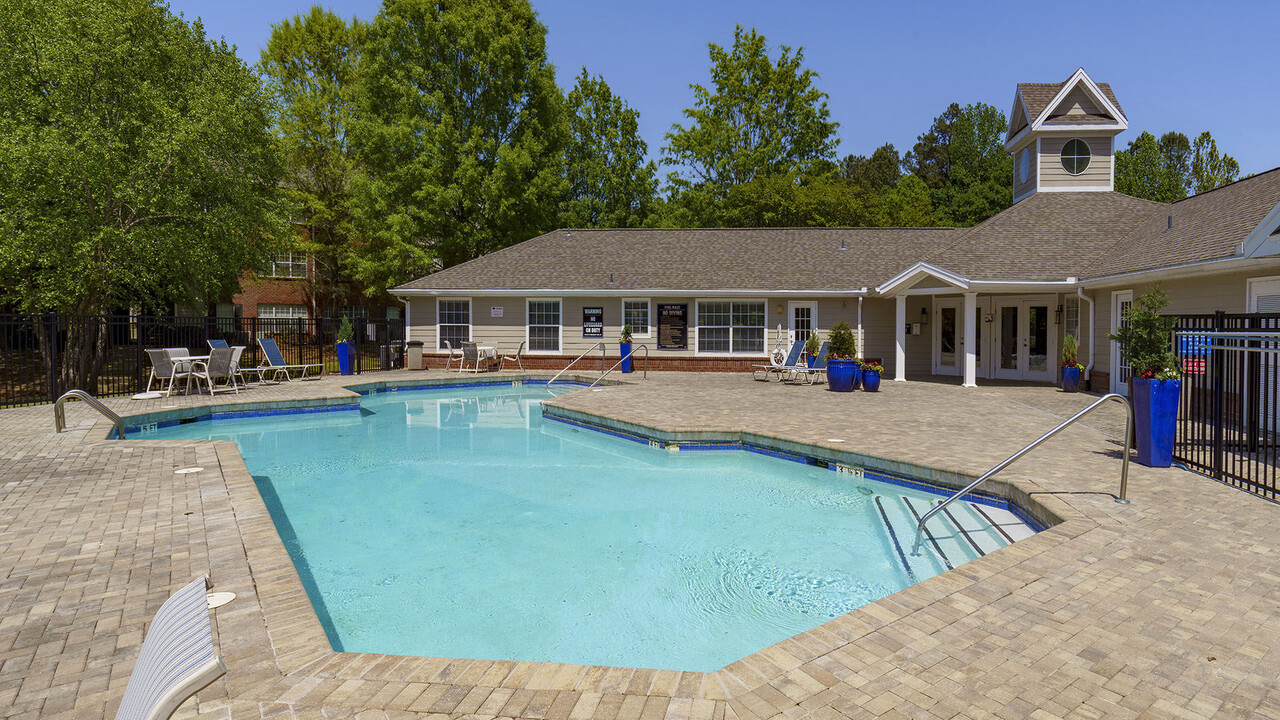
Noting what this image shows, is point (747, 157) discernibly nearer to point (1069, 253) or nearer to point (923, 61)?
point (923, 61)

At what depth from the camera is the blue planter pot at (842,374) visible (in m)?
14.4

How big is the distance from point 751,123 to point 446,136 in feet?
60.1

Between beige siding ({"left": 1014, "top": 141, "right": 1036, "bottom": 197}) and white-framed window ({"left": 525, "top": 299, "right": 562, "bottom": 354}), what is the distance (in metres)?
14.7

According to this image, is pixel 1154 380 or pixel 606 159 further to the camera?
pixel 606 159

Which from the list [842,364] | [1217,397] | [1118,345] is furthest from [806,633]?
[1118,345]

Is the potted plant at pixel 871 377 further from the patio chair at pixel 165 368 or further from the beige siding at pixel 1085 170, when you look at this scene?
the patio chair at pixel 165 368

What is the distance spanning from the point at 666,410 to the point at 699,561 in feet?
19.6

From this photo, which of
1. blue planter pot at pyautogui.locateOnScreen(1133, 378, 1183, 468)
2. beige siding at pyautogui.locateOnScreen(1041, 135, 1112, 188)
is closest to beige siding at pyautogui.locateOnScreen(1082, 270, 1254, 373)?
blue planter pot at pyautogui.locateOnScreen(1133, 378, 1183, 468)

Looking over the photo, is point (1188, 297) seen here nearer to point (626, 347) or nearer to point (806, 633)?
point (806, 633)

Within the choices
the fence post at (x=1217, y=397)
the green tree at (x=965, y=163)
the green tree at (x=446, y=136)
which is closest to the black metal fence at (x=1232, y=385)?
the fence post at (x=1217, y=397)

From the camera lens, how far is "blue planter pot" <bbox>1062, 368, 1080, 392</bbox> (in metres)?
14.3

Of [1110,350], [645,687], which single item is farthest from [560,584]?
[1110,350]

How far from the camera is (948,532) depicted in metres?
6.00

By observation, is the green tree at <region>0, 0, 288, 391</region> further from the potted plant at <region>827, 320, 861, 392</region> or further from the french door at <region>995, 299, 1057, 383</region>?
the french door at <region>995, 299, 1057, 383</region>
